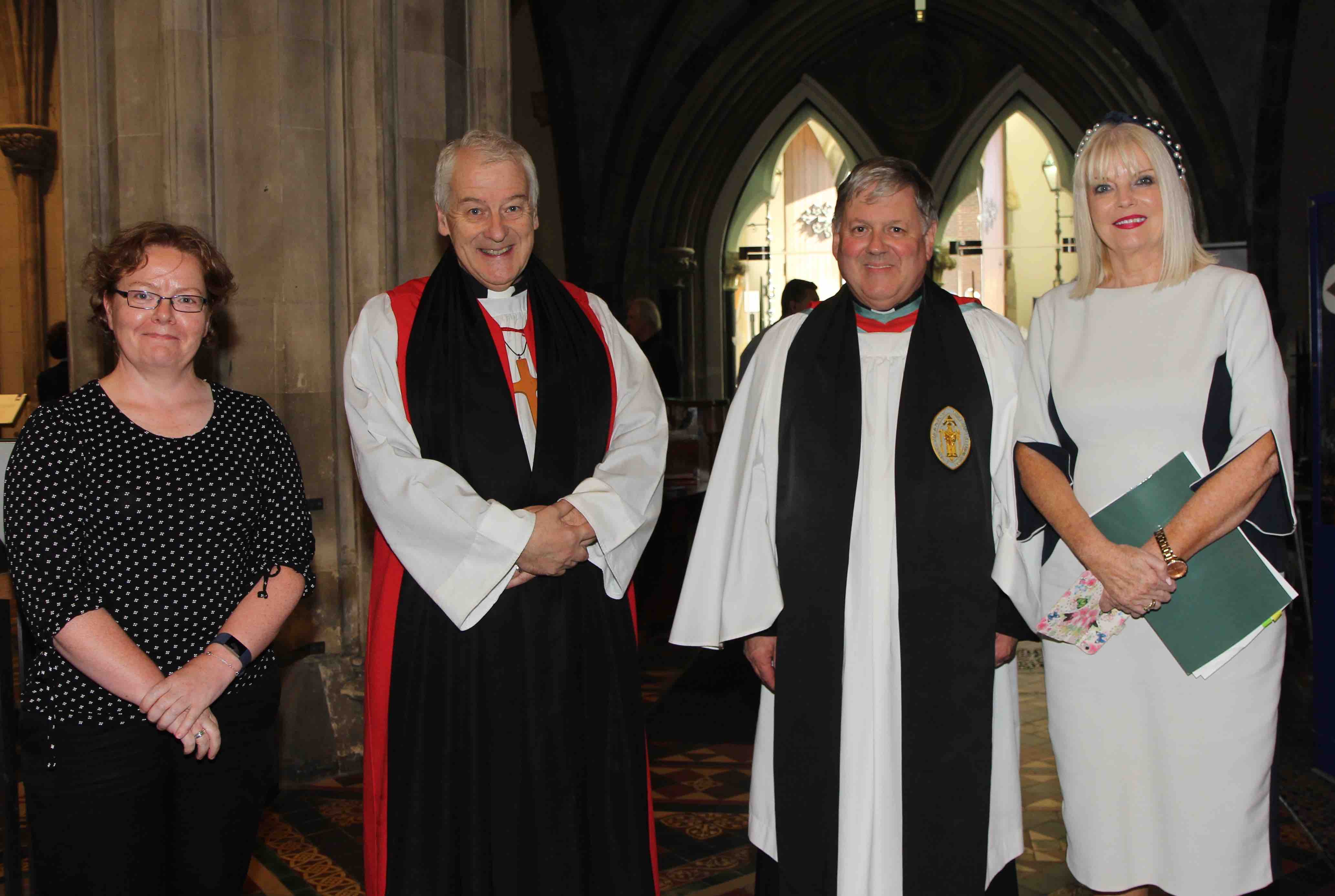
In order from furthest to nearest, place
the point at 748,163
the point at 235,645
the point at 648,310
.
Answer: the point at 748,163 → the point at 648,310 → the point at 235,645

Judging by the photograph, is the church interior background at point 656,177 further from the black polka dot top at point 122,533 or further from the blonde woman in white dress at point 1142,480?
the black polka dot top at point 122,533

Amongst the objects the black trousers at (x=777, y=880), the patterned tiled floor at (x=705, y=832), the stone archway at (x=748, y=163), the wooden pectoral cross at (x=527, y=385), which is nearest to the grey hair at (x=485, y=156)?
the wooden pectoral cross at (x=527, y=385)

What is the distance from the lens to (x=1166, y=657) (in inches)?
94.1

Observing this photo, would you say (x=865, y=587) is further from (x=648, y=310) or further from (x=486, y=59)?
(x=648, y=310)

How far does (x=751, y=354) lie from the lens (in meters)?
3.04

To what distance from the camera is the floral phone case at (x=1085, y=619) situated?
7.90 ft

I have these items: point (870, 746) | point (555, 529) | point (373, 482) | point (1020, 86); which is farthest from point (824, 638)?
point (1020, 86)

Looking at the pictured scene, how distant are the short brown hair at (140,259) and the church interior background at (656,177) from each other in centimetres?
191

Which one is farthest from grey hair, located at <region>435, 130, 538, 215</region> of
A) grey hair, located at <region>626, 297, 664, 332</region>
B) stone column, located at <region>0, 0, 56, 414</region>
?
stone column, located at <region>0, 0, 56, 414</region>

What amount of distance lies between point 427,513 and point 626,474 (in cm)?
46

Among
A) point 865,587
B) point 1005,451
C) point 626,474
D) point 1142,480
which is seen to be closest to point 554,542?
point 626,474

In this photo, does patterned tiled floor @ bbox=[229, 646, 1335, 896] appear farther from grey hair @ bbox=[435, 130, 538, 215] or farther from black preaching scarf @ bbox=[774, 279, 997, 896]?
grey hair @ bbox=[435, 130, 538, 215]

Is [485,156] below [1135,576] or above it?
above

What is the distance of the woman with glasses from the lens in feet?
6.70
